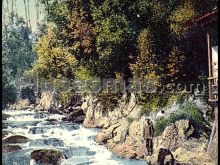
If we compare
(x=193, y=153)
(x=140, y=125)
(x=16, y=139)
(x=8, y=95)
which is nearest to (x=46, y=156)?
(x=16, y=139)

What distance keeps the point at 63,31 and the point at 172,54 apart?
74.7 inches

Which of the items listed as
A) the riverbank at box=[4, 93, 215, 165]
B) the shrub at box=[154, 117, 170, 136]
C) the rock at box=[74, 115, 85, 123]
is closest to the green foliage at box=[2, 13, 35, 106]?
the riverbank at box=[4, 93, 215, 165]

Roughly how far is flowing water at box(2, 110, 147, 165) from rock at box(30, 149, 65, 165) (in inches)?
2.9

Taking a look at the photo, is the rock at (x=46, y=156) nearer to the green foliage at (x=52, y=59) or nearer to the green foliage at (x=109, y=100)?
the green foliage at (x=109, y=100)

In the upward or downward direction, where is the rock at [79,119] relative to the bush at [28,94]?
downward

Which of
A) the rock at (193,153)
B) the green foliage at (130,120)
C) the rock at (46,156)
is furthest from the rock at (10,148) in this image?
the rock at (193,153)

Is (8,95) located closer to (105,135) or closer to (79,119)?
(79,119)

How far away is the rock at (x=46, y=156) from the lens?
7.86m

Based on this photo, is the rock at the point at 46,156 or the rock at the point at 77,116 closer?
the rock at the point at 46,156

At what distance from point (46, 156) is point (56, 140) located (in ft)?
1.18

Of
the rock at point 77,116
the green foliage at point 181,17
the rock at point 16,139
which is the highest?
the green foliage at point 181,17

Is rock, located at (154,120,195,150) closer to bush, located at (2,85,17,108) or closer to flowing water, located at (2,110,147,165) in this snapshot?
flowing water, located at (2,110,147,165)

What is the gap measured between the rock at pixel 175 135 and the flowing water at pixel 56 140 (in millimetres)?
528

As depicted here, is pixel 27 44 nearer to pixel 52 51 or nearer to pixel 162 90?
pixel 52 51
